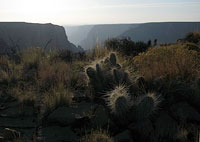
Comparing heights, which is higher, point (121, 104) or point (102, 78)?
point (102, 78)

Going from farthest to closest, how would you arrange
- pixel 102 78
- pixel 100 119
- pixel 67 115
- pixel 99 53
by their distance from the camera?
pixel 99 53 < pixel 102 78 < pixel 67 115 < pixel 100 119

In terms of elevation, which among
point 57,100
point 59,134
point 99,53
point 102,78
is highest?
point 99,53

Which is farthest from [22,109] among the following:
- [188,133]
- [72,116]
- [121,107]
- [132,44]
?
[132,44]

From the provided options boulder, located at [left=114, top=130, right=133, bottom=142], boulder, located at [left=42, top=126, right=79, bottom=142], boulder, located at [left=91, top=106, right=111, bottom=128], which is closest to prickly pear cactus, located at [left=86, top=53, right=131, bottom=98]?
boulder, located at [left=91, top=106, right=111, bottom=128]

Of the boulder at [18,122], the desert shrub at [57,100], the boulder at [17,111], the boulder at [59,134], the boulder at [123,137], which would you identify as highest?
the desert shrub at [57,100]

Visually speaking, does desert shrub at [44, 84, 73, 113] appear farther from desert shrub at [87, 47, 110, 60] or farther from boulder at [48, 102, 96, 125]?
desert shrub at [87, 47, 110, 60]

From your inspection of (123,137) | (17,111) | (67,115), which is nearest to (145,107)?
(123,137)

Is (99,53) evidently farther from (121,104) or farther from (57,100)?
(121,104)

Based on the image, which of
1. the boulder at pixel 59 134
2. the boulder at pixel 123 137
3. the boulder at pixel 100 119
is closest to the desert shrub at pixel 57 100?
the boulder at pixel 59 134

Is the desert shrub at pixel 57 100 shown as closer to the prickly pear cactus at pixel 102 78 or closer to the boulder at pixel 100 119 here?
the prickly pear cactus at pixel 102 78

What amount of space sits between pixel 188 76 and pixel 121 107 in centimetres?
222

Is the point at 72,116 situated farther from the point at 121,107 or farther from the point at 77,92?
the point at 77,92

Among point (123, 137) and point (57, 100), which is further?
point (57, 100)

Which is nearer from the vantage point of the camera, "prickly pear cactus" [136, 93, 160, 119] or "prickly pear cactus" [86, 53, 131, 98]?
"prickly pear cactus" [136, 93, 160, 119]
